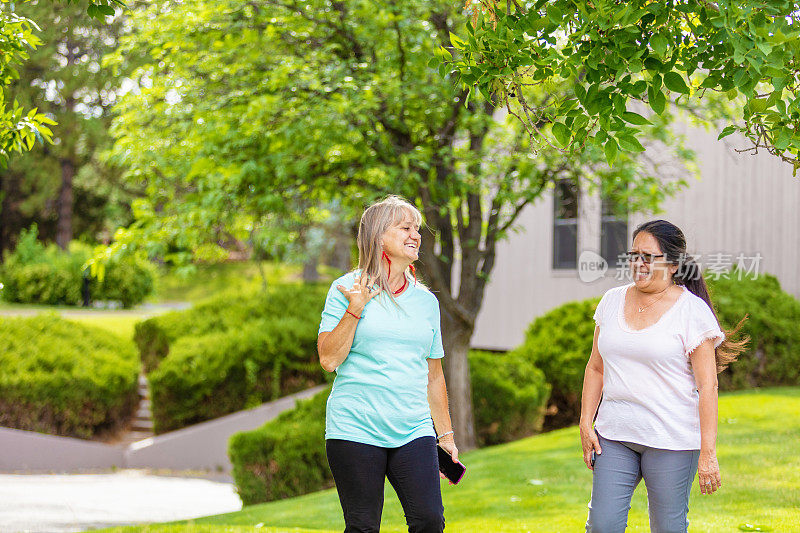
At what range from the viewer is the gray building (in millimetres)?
13297

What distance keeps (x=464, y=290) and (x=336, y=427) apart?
7.76m

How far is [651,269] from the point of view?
3801mm

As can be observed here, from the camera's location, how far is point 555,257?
52.7 ft

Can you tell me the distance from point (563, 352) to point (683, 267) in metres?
9.60

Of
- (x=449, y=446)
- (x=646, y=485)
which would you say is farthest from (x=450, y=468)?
(x=646, y=485)

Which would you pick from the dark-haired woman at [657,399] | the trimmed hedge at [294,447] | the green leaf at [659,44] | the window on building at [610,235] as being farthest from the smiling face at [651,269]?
the window on building at [610,235]

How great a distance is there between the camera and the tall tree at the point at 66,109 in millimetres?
30109

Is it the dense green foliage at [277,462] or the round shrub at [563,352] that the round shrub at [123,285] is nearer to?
the round shrub at [563,352]

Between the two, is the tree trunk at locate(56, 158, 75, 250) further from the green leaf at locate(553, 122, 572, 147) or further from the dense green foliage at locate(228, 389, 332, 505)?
the green leaf at locate(553, 122, 572, 147)

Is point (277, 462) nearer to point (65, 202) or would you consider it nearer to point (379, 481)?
point (379, 481)

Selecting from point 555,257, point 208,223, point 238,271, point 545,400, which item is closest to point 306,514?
point 208,223

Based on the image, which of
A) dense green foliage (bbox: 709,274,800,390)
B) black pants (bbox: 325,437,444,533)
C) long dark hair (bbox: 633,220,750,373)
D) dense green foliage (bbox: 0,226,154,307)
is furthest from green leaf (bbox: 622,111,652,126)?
dense green foliage (bbox: 0,226,154,307)

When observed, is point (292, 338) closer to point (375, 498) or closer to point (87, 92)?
point (375, 498)

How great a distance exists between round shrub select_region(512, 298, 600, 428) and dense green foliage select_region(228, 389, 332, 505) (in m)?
4.41
